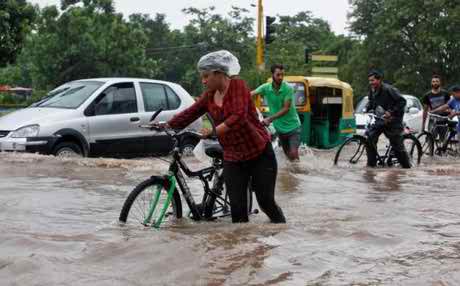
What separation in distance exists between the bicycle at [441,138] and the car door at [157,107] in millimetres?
5161

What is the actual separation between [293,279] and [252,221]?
5.80 feet

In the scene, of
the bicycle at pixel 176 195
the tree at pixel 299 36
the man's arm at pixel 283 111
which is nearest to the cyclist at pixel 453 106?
the man's arm at pixel 283 111

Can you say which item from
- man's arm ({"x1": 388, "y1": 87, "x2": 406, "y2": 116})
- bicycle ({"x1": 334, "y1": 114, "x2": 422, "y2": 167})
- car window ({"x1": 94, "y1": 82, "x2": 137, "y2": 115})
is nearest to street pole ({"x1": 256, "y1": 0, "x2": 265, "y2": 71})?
bicycle ({"x1": 334, "y1": 114, "x2": 422, "y2": 167})

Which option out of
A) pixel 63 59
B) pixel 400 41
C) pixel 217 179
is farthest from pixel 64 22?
pixel 217 179

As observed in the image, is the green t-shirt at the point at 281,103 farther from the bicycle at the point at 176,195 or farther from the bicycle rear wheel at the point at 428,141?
the bicycle rear wheel at the point at 428,141

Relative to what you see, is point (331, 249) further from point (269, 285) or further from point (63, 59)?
point (63, 59)

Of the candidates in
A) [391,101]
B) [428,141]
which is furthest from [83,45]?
[391,101]

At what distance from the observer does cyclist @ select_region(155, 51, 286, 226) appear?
247 inches

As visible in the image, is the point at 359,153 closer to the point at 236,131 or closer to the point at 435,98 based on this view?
the point at 435,98

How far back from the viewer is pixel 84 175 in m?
10.8

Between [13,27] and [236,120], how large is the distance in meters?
21.2

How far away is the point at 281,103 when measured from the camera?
1171cm

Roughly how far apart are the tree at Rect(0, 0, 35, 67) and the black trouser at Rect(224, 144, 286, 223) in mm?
20149

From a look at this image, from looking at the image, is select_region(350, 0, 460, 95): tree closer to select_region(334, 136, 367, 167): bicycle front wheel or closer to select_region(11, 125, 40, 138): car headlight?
select_region(334, 136, 367, 167): bicycle front wheel
